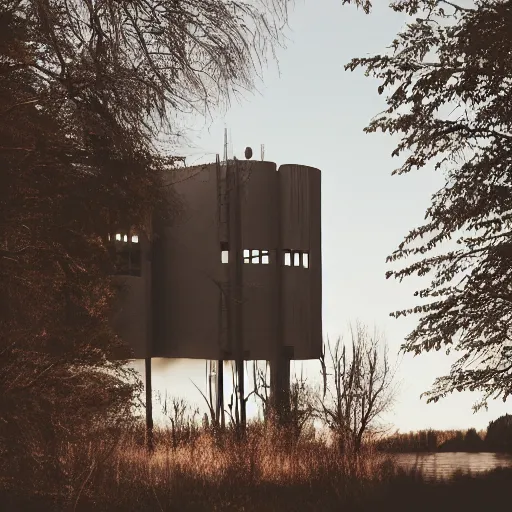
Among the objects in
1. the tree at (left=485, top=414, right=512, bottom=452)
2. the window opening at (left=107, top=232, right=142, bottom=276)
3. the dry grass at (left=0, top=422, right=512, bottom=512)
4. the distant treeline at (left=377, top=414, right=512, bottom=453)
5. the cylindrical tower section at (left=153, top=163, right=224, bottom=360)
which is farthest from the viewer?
the distant treeline at (left=377, top=414, right=512, bottom=453)

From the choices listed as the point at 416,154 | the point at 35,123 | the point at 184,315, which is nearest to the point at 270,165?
the point at 184,315

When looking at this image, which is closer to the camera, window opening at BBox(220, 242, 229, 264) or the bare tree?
the bare tree

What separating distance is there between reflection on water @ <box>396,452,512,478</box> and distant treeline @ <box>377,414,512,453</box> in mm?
1125

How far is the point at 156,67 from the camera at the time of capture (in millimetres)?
7895

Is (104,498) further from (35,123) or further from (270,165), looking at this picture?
(270,165)

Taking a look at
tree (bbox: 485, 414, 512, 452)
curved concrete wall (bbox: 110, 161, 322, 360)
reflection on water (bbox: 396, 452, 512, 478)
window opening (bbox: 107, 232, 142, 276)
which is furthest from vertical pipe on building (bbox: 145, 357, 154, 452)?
tree (bbox: 485, 414, 512, 452)

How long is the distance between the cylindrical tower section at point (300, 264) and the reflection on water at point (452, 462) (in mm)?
4439

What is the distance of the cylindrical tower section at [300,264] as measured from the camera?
2366 cm

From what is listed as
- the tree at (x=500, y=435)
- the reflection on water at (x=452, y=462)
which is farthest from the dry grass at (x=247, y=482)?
the tree at (x=500, y=435)

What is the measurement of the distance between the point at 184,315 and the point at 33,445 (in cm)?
1479

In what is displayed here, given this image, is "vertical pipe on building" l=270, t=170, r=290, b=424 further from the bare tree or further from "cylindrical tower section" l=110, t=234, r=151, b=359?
"cylindrical tower section" l=110, t=234, r=151, b=359

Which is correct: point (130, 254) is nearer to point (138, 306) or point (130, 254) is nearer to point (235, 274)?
point (138, 306)

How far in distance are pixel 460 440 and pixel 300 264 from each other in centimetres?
729

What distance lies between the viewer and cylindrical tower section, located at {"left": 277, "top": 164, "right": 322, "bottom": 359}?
77.6ft
